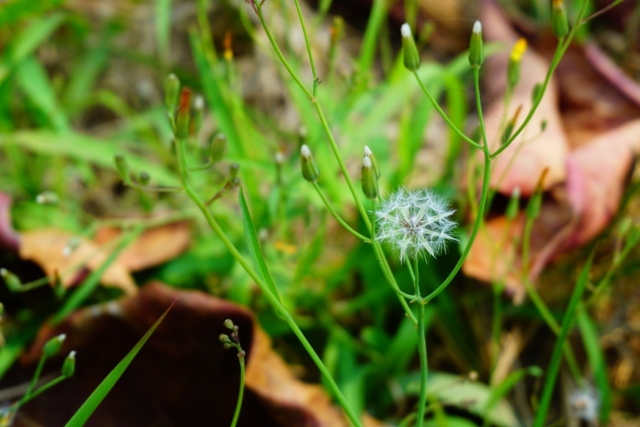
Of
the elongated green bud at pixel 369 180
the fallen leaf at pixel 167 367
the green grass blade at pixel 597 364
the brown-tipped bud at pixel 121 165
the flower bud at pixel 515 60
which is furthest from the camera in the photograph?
the green grass blade at pixel 597 364

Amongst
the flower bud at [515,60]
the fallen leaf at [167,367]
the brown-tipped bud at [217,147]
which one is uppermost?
the flower bud at [515,60]

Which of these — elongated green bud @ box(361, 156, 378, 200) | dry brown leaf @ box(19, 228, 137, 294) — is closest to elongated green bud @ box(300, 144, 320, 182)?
elongated green bud @ box(361, 156, 378, 200)

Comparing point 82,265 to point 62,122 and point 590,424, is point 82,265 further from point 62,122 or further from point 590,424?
point 590,424

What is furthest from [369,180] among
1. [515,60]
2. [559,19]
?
[515,60]

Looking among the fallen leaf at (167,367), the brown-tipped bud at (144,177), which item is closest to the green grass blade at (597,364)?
the fallen leaf at (167,367)

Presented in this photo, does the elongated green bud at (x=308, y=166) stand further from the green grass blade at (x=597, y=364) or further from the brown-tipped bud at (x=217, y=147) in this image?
the green grass blade at (x=597, y=364)

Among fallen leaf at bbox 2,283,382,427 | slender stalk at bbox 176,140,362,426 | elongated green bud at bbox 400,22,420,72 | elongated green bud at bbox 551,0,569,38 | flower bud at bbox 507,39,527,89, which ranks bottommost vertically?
fallen leaf at bbox 2,283,382,427

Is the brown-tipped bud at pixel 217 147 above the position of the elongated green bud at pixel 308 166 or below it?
below

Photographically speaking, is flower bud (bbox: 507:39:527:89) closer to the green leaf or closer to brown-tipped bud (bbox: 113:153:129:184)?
the green leaf
